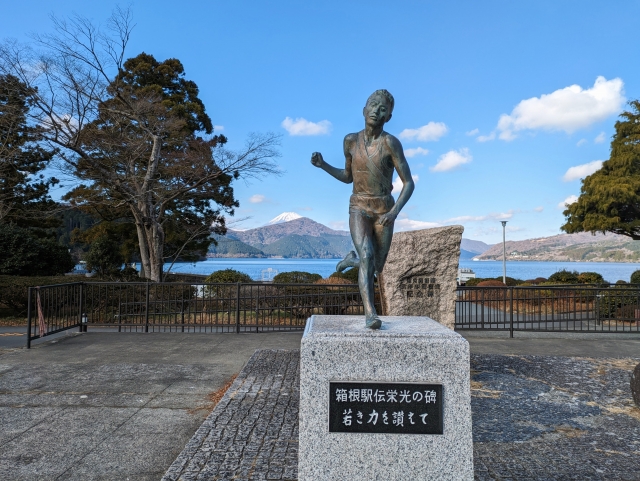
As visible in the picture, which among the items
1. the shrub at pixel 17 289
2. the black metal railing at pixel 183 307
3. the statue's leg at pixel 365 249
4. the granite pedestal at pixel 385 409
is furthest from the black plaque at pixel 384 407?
the shrub at pixel 17 289

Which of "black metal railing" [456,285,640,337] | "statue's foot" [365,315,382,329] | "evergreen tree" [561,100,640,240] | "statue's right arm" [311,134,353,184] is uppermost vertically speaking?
A: "evergreen tree" [561,100,640,240]

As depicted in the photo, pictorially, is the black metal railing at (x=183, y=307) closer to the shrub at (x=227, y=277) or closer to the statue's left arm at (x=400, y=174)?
the shrub at (x=227, y=277)

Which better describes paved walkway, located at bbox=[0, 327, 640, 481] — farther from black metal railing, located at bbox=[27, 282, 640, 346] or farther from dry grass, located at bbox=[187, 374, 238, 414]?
black metal railing, located at bbox=[27, 282, 640, 346]

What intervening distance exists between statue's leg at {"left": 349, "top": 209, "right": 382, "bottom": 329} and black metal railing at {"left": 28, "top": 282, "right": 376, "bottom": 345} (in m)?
A: 5.96

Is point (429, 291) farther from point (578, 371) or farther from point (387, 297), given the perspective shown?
point (578, 371)

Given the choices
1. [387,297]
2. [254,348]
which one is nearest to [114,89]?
[254,348]

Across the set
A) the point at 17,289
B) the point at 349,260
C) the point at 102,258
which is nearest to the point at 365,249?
the point at 349,260

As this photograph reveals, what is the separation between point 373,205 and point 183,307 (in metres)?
8.39

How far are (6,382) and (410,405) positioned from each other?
5511mm

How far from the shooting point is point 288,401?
195 inches

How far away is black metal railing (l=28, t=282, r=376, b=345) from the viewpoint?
31.9 feet

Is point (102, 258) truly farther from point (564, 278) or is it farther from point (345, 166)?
point (564, 278)

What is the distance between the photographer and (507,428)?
13.9 ft

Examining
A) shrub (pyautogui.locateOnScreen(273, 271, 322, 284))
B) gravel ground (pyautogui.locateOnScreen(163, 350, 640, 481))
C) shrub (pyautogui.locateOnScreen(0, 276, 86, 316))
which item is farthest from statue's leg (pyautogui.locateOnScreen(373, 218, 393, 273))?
shrub (pyautogui.locateOnScreen(0, 276, 86, 316))
